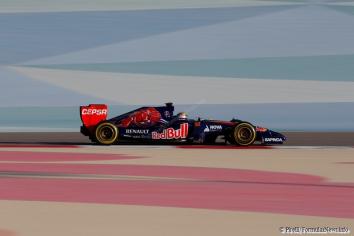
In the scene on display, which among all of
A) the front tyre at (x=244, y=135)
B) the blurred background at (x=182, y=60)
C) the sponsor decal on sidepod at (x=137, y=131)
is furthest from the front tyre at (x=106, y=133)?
the blurred background at (x=182, y=60)

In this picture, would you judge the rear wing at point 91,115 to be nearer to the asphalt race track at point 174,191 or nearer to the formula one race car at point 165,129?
the formula one race car at point 165,129

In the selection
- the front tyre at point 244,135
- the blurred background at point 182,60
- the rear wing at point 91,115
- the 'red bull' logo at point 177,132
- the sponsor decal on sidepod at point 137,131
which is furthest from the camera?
the blurred background at point 182,60

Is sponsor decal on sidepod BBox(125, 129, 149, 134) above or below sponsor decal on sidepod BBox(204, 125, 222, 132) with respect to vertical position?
below

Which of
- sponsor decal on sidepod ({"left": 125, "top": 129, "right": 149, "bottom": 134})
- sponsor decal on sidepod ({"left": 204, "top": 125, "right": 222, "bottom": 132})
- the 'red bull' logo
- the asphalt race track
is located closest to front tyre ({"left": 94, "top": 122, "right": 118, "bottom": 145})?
sponsor decal on sidepod ({"left": 125, "top": 129, "right": 149, "bottom": 134})

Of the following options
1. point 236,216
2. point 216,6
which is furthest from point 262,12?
point 236,216

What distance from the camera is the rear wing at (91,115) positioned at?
1086 inches

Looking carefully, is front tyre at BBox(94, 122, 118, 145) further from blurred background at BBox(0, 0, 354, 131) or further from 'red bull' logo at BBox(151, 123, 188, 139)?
blurred background at BBox(0, 0, 354, 131)

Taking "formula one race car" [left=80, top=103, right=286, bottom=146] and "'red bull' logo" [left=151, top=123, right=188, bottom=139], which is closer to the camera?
"formula one race car" [left=80, top=103, right=286, bottom=146]

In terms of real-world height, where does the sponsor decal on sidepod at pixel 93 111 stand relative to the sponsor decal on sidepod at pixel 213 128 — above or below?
above

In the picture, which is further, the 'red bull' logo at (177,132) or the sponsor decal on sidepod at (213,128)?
the sponsor decal on sidepod at (213,128)

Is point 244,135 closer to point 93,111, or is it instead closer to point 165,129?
point 165,129

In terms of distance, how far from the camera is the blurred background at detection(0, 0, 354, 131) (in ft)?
133

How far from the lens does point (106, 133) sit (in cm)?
2734

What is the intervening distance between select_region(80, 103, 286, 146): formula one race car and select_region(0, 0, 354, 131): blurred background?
41.6 ft
